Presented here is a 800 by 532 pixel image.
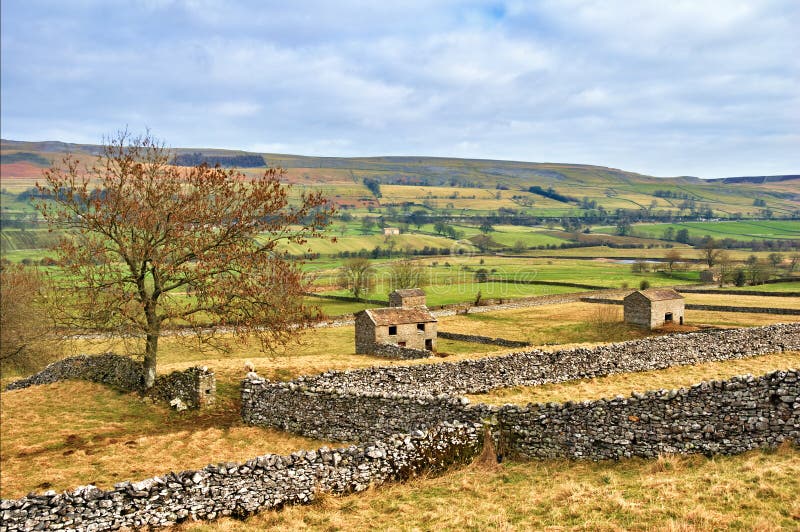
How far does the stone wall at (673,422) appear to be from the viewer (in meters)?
13.1

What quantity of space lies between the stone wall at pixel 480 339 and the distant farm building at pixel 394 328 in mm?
8025

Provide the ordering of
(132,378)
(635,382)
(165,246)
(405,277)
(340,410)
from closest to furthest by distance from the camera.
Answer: (340,410), (165,246), (635,382), (132,378), (405,277)

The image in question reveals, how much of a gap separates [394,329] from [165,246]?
24626 millimetres

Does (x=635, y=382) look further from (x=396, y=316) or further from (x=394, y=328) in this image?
(x=396, y=316)

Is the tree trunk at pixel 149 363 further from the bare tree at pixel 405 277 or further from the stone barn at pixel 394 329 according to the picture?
the bare tree at pixel 405 277

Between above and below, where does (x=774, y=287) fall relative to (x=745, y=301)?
above

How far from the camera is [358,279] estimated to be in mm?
91812

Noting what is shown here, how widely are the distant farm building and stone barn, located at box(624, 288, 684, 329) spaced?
19.9m

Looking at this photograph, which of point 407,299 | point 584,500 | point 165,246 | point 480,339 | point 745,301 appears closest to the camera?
point 584,500

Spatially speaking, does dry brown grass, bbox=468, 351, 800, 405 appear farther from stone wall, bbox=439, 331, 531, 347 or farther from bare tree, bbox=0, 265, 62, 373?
bare tree, bbox=0, 265, 62, 373

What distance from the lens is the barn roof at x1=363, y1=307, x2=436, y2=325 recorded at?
147ft

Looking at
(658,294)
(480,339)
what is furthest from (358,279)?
(658,294)

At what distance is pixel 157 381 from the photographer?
2394 cm

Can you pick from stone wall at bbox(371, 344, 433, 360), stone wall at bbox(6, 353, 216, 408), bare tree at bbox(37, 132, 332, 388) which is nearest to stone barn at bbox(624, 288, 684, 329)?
stone wall at bbox(371, 344, 433, 360)
